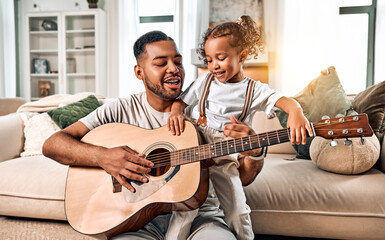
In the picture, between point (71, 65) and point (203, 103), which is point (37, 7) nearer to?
point (71, 65)

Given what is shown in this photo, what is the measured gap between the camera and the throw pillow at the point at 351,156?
4.72 ft

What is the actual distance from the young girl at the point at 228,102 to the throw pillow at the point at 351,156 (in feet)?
1.69

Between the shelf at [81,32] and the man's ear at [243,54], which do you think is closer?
the man's ear at [243,54]

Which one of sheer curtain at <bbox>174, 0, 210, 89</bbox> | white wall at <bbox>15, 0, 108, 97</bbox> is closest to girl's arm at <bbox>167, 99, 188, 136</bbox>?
sheer curtain at <bbox>174, 0, 210, 89</bbox>

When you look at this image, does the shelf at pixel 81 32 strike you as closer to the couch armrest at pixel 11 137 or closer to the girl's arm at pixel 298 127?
the couch armrest at pixel 11 137

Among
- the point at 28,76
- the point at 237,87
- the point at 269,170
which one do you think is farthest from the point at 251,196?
the point at 28,76

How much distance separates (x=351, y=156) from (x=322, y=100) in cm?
46

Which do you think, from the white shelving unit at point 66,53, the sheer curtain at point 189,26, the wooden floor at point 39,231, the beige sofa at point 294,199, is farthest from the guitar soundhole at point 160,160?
the white shelving unit at point 66,53

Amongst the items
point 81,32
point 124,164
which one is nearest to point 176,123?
point 124,164

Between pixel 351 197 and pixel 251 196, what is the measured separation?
17.0 inches

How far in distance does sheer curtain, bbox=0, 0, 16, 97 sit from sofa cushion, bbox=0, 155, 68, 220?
3727mm

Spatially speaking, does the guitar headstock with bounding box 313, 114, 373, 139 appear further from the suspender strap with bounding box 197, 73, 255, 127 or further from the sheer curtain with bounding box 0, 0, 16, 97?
the sheer curtain with bounding box 0, 0, 16, 97

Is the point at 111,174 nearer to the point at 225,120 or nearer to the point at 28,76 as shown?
the point at 225,120

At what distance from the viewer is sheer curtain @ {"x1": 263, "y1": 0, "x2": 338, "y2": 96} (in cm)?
411
